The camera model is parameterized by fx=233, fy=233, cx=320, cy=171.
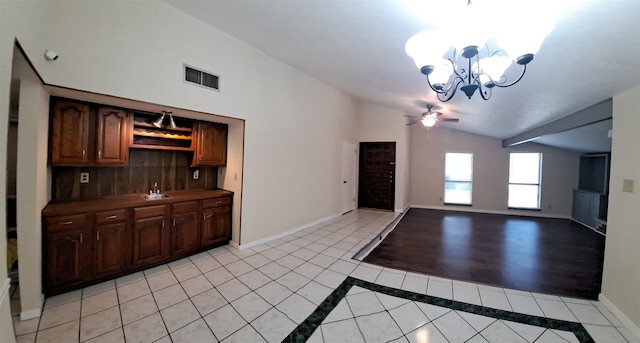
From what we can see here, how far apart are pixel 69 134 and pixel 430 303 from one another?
4.08 m

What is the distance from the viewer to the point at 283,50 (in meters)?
3.35

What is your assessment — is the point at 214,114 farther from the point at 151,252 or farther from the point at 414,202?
the point at 414,202

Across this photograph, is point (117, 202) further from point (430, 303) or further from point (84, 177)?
point (430, 303)

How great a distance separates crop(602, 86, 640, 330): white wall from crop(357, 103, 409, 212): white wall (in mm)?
4177

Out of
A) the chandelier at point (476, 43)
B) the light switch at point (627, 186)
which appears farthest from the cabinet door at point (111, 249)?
the light switch at point (627, 186)

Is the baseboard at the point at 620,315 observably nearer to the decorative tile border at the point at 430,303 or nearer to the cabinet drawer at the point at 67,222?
the decorative tile border at the point at 430,303

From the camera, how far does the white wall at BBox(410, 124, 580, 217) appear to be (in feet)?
21.4

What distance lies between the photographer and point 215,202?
345 centimetres

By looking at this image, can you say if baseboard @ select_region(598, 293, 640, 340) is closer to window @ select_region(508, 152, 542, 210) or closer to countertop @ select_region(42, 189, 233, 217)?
countertop @ select_region(42, 189, 233, 217)

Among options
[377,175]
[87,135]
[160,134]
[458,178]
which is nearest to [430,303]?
[160,134]

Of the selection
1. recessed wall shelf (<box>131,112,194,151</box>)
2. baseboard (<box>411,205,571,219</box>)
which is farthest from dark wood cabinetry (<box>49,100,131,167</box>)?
baseboard (<box>411,205,571,219</box>)

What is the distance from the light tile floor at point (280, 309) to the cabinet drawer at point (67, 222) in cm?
66

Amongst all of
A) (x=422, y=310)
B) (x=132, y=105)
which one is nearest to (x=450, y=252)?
(x=422, y=310)

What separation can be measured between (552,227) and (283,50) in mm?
7117
